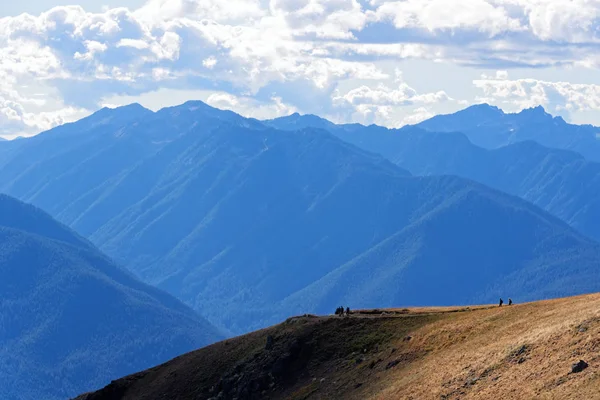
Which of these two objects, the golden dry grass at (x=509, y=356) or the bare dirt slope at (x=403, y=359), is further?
the bare dirt slope at (x=403, y=359)

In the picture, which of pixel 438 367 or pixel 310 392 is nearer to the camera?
pixel 438 367

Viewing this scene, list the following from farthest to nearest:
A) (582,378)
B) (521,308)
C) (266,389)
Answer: (266,389) < (521,308) < (582,378)

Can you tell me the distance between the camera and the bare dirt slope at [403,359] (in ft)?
254

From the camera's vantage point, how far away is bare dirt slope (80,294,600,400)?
77.3 metres

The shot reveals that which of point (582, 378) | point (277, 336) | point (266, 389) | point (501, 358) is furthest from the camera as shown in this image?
point (277, 336)

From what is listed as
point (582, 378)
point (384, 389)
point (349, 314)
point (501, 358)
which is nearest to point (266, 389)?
point (349, 314)

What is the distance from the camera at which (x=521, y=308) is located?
341 ft

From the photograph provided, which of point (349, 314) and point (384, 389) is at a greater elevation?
point (349, 314)

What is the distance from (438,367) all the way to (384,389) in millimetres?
A: 5864

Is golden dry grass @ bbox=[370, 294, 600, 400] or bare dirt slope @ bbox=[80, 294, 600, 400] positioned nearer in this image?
golden dry grass @ bbox=[370, 294, 600, 400]

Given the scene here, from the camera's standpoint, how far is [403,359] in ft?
327

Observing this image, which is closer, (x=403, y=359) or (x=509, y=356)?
(x=509, y=356)

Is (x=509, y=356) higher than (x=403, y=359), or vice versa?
(x=403, y=359)

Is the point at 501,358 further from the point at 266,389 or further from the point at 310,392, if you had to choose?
the point at 266,389
